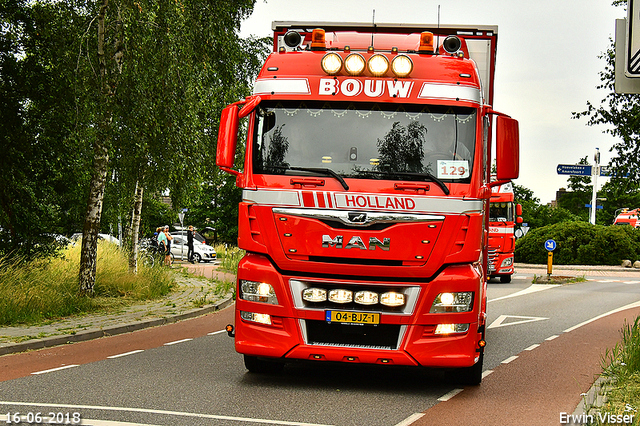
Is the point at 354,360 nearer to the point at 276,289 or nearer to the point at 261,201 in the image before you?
the point at 276,289

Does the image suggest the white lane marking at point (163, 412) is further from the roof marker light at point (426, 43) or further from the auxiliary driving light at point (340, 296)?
the roof marker light at point (426, 43)

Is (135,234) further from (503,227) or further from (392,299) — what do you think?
(392,299)

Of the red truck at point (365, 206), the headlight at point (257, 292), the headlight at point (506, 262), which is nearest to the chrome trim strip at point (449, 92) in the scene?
the red truck at point (365, 206)

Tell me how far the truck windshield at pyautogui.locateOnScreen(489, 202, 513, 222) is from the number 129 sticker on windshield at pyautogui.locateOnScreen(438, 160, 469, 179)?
1608cm

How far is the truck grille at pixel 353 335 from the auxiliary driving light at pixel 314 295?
23 cm

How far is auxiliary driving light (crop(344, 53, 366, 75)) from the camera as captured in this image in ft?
25.5

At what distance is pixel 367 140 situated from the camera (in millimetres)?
7629

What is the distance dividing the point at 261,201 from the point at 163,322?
688 centimetres

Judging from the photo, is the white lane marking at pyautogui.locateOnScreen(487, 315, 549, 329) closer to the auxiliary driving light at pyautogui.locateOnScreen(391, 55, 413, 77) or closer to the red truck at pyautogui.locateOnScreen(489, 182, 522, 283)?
the red truck at pyautogui.locateOnScreen(489, 182, 522, 283)

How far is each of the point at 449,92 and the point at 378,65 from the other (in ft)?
2.58

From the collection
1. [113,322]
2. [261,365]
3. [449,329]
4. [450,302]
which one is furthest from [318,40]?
[113,322]

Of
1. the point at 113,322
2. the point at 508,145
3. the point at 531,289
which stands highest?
the point at 508,145

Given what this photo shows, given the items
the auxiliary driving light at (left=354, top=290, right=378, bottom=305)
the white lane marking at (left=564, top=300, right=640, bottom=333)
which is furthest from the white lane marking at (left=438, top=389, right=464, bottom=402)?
the white lane marking at (left=564, top=300, right=640, bottom=333)

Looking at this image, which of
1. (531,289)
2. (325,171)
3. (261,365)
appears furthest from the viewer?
(531,289)
